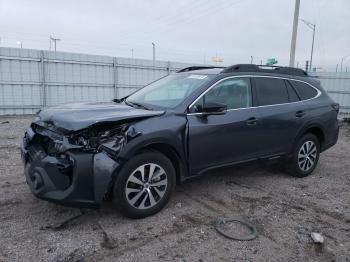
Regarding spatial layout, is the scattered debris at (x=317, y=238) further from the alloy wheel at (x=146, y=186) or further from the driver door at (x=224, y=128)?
the alloy wheel at (x=146, y=186)

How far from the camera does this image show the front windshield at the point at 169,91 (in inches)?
174

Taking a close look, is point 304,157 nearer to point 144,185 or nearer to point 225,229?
point 225,229

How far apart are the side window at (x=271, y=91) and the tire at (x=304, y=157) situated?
Result: 2.66 feet

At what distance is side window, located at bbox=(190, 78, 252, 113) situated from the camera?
4.35 m

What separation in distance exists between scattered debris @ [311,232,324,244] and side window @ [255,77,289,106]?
2002 millimetres

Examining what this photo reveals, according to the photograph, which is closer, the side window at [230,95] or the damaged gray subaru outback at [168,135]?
the damaged gray subaru outback at [168,135]

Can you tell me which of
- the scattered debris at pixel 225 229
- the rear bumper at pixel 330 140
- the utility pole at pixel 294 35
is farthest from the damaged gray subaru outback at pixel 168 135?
the utility pole at pixel 294 35

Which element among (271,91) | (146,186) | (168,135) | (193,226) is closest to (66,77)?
(271,91)

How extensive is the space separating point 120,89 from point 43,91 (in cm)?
325

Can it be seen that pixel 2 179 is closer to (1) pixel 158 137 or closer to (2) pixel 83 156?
(2) pixel 83 156

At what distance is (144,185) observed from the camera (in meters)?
3.78

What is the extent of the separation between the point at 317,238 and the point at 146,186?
74.5 inches

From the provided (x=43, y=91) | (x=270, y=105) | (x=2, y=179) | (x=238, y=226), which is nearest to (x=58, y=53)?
(x=43, y=91)

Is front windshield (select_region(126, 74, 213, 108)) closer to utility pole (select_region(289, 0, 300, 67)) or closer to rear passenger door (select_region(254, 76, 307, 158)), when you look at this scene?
rear passenger door (select_region(254, 76, 307, 158))
